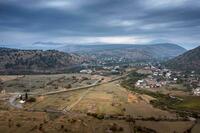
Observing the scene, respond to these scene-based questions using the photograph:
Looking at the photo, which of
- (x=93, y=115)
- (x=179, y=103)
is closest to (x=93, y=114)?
(x=93, y=115)

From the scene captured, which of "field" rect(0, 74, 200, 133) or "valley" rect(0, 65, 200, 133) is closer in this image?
"field" rect(0, 74, 200, 133)

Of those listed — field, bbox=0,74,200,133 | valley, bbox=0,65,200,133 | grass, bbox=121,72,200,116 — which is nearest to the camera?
field, bbox=0,74,200,133

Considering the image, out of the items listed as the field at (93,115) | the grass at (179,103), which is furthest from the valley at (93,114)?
the grass at (179,103)

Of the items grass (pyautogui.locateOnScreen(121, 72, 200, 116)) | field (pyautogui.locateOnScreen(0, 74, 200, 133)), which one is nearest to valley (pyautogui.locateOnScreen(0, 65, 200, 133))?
field (pyautogui.locateOnScreen(0, 74, 200, 133))

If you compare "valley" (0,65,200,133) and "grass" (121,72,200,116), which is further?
"grass" (121,72,200,116)

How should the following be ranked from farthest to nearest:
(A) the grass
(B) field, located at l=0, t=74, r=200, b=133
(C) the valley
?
(A) the grass < (C) the valley < (B) field, located at l=0, t=74, r=200, b=133

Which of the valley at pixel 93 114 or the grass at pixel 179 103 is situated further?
the grass at pixel 179 103

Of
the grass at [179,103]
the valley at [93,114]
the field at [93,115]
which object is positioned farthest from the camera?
the grass at [179,103]

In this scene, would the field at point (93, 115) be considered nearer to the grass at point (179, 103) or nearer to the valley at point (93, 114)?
the valley at point (93, 114)

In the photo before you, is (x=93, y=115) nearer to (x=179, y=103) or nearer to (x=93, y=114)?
(x=93, y=114)

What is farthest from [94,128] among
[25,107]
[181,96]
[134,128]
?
[181,96]

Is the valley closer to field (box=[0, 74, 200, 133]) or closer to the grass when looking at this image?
field (box=[0, 74, 200, 133])

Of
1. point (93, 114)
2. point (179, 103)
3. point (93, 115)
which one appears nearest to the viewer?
point (93, 115)
